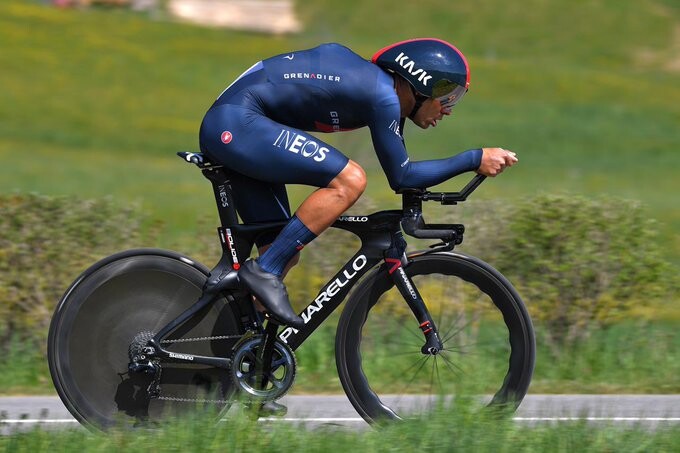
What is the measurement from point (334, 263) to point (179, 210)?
12.4 metres

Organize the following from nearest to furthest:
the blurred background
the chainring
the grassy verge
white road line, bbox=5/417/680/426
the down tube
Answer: the grassy verge < white road line, bbox=5/417/680/426 < the chainring < the down tube < the blurred background

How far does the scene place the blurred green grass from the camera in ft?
87.7

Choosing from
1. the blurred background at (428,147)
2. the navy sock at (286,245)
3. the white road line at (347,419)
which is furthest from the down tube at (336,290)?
the blurred background at (428,147)

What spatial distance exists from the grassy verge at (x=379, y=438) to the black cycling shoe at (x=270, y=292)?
52 cm

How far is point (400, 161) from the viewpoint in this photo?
534cm

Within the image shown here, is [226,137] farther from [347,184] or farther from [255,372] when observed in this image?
[255,372]

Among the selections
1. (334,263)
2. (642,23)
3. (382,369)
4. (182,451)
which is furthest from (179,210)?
(642,23)

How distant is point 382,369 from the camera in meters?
6.21

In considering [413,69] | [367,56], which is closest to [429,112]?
[413,69]

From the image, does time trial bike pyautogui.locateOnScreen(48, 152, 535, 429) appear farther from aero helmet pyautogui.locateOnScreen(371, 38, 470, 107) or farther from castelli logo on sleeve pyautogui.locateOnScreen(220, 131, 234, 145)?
aero helmet pyautogui.locateOnScreen(371, 38, 470, 107)

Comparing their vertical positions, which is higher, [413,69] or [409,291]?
[413,69]

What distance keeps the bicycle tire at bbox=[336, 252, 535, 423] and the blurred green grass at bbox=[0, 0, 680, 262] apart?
316 centimetres

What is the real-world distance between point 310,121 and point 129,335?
1252 millimetres

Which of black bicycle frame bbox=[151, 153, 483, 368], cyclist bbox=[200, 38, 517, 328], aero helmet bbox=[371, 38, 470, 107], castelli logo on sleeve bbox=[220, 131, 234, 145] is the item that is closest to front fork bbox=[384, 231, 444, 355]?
black bicycle frame bbox=[151, 153, 483, 368]
